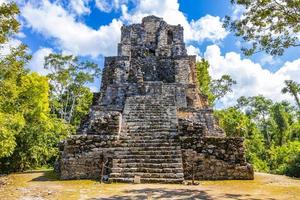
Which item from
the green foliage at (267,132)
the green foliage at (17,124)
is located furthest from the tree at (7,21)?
the green foliage at (267,132)

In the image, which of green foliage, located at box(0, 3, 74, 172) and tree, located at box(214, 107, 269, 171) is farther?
tree, located at box(214, 107, 269, 171)

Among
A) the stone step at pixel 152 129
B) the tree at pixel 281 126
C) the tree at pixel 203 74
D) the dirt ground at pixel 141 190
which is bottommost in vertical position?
the dirt ground at pixel 141 190

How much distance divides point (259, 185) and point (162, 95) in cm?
680

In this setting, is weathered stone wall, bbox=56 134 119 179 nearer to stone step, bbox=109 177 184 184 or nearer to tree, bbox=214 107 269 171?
stone step, bbox=109 177 184 184

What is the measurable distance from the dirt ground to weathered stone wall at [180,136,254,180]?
42 cm

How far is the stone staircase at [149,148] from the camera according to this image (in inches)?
323

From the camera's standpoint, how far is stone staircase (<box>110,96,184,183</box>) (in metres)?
A: 8.20

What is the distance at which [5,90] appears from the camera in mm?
8609

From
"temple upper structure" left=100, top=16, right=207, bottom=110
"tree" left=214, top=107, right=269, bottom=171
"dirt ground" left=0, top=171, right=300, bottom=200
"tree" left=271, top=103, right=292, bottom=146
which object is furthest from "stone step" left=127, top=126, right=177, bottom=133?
"tree" left=271, top=103, right=292, bottom=146

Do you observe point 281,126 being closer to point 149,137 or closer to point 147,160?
point 149,137

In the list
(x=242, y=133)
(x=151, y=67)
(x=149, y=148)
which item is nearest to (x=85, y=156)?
(x=149, y=148)

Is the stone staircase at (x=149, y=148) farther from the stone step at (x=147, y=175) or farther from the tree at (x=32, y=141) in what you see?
the tree at (x=32, y=141)

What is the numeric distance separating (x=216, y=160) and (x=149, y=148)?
1950 mm

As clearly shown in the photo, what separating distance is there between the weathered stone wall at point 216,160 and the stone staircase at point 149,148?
0.34 meters
